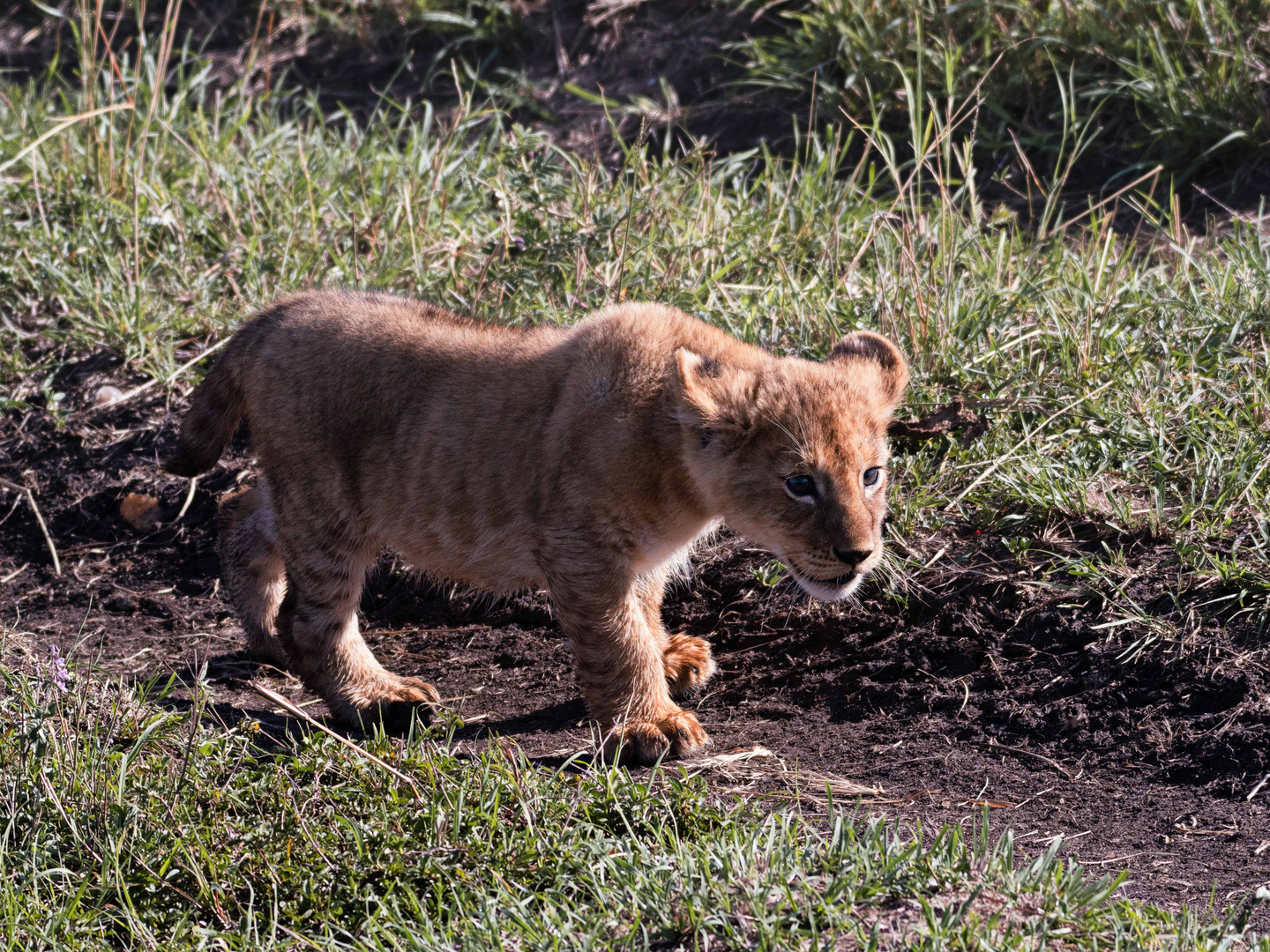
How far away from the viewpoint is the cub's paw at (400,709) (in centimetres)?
455

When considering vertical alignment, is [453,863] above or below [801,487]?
below

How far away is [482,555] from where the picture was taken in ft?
14.8

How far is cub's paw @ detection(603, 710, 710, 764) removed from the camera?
4.04 m

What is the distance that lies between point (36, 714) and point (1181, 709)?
3421 mm

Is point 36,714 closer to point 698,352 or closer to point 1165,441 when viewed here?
point 698,352

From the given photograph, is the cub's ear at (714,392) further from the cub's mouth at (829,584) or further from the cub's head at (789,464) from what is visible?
the cub's mouth at (829,584)

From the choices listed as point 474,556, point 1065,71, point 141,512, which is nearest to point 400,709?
point 474,556

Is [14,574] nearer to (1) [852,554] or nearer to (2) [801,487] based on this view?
(2) [801,487]

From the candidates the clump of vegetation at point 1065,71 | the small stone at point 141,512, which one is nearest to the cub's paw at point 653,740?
the small stone at point 141,512

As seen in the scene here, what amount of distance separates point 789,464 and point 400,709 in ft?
5.38

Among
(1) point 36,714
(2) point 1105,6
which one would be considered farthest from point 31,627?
(2) point 1105,6

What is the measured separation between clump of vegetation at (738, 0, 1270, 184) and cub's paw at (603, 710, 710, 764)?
4095 millimetres

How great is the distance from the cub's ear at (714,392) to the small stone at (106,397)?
3.55 m

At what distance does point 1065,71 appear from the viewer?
7.84m
